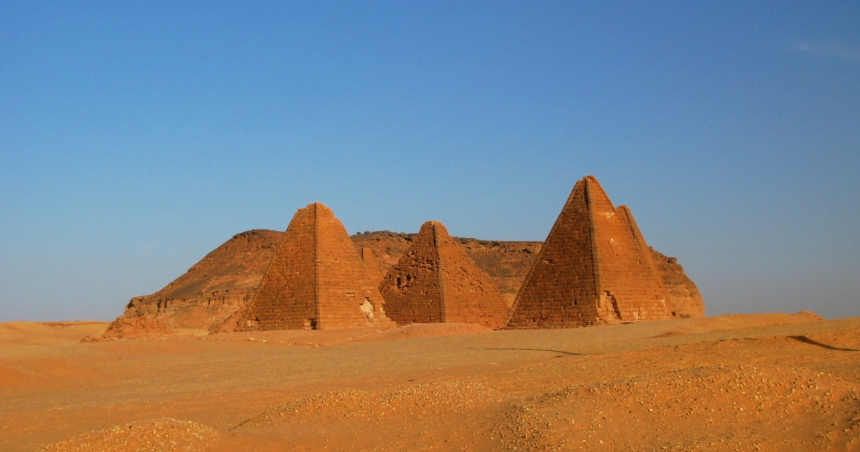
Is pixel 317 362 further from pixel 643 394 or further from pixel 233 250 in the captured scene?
pixel 233 250

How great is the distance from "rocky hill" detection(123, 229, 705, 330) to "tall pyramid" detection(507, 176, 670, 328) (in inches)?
589

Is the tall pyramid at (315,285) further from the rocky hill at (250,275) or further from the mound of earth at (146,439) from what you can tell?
the rocky hill at (250,275)

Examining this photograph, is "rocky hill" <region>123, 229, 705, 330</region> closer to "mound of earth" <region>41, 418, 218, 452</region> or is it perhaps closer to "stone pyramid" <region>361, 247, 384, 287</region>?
"stone pyramid" <region>361, 247, 384, 287</region>

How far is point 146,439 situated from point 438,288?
756 inches

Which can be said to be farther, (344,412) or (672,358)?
(672,358)

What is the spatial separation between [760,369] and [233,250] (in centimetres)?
5060

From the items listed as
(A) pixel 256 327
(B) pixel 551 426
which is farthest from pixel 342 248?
(B) pixel 551 426

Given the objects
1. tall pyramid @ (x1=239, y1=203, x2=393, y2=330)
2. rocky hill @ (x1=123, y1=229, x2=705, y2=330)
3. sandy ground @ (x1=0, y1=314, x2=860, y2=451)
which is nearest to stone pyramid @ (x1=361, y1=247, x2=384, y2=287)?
rocky hill @ (x1=123, y1=229, x2=705, y2=330)

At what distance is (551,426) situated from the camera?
582cm

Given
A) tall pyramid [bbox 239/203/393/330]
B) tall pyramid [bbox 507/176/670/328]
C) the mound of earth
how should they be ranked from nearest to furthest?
the mound of earth, tall pyramid [bbox 507/176/670/328], tall pyramid [bbox 239/203/393/330]

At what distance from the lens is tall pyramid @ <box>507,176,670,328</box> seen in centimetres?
2044

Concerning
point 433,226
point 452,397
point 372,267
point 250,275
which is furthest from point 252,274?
point 452,397

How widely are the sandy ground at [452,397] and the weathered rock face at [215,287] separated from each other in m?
21.0

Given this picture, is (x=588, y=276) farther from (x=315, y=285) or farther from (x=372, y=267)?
(x=372, y=267)
